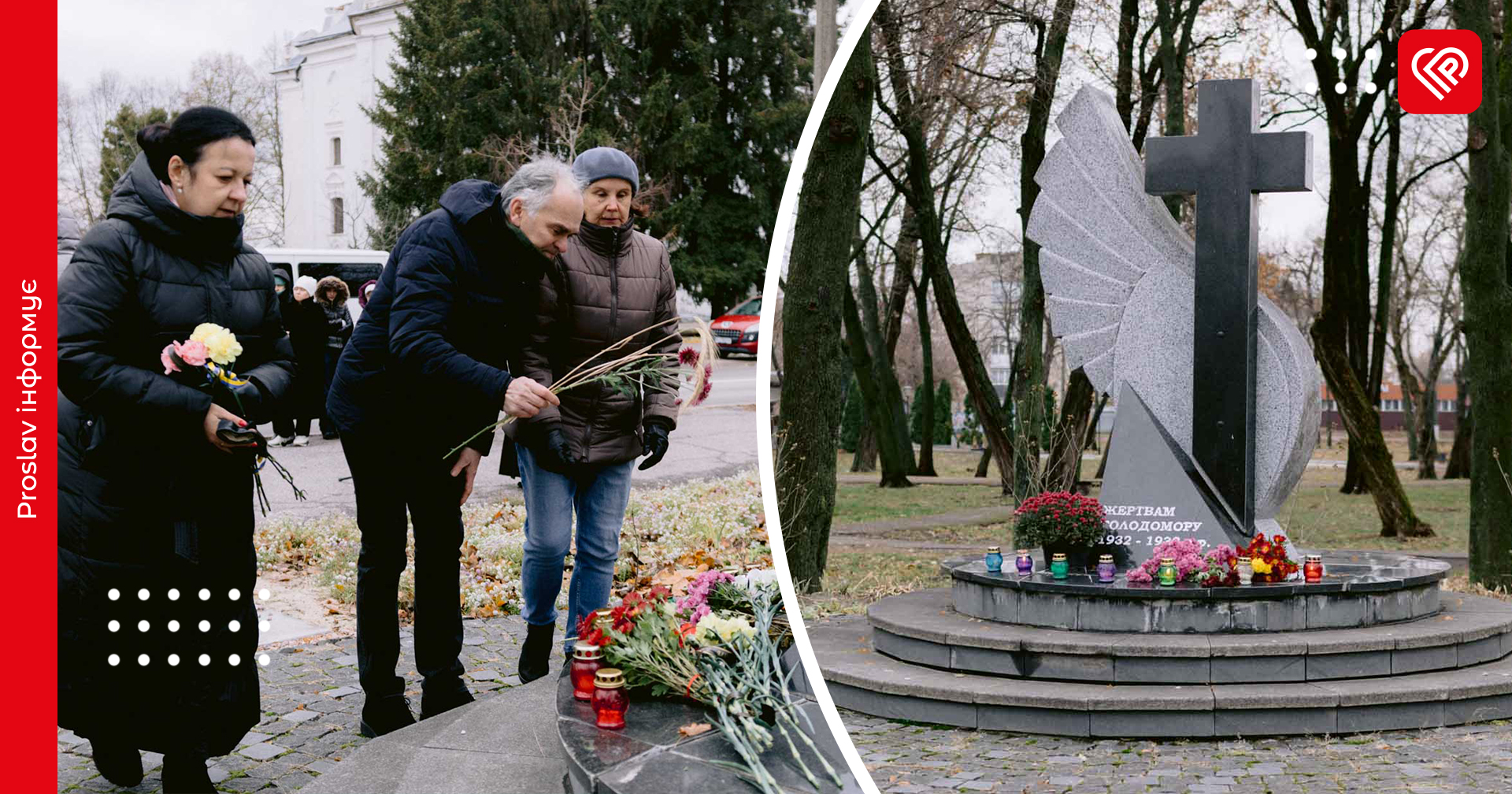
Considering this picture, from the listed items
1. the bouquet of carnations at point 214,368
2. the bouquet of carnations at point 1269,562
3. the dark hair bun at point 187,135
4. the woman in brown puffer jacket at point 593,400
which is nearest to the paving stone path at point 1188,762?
the bouquet of carnations at point 1269,562

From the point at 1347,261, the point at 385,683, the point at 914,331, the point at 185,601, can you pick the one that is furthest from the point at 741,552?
the point at 914,331

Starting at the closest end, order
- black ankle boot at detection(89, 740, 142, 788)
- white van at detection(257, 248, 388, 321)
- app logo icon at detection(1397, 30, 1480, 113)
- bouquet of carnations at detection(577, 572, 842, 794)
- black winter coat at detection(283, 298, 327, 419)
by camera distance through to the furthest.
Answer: bouquet of carnations at detection(577, 572, 842, 794), black ankle boot at detection(89, 740, 142, 788), white van at detection(257, 248, 388, 321), black winter coat at detection(283, 298, 327, 419), app logo icon at detection(1397, 30, 1480, 113)

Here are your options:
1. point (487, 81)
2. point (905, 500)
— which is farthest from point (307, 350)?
point (905, 500)

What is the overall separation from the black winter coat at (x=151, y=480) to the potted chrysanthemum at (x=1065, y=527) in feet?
16.4

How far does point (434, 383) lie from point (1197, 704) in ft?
13.0

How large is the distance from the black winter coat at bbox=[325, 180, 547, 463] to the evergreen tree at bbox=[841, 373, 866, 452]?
2375 cm

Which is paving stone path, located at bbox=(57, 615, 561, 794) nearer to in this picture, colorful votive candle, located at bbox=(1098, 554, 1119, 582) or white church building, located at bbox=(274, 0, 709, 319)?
white church building, located at bbox=(274, 0, 709, 319)

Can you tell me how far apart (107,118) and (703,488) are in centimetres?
308

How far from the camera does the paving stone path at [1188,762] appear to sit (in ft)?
16.6

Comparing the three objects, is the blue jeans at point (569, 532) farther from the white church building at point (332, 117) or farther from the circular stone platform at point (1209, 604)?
the circular stone platform at point (1209, 604)

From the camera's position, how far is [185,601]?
335 centimetres

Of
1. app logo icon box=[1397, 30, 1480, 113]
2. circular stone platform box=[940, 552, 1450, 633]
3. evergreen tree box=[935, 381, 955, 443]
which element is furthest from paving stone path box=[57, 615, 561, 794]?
evergreen tree box=[935, 381, 955, 443]

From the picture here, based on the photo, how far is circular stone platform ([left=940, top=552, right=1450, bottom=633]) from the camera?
21.6 ft

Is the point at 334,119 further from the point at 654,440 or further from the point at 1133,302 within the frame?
the point at 1133,302
